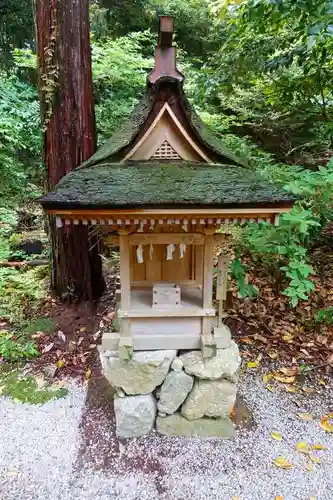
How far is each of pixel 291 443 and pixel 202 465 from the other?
0.92 m

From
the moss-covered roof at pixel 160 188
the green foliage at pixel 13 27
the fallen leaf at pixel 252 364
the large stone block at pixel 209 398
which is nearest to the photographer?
the moss-covered roof at pixel 160 188

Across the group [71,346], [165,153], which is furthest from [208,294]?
[71,346]

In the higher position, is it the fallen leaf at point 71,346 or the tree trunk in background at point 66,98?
the tree trunk in background at point 66,98

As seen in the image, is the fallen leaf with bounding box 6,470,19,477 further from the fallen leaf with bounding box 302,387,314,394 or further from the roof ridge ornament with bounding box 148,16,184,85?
the roof ridge ornament with bounding box 148,16,184,85

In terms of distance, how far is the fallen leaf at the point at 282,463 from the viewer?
2.97 meters

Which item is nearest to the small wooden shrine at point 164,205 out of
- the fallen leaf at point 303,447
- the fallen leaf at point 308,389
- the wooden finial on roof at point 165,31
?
the wooden finial on roof at point 165,31

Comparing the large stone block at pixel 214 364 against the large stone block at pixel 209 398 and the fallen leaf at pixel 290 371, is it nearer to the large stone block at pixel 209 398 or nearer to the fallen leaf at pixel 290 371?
the large stone block at pixel 209 398

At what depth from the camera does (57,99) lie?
4.31m

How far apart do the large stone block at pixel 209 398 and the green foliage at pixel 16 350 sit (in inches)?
89.0

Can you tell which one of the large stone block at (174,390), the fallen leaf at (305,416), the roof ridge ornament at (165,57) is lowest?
the fallen leaf at (305,416)

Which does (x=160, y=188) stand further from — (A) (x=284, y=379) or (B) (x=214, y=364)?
(A) (x=284, y=379)

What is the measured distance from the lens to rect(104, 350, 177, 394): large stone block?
3166 millimetres

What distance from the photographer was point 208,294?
10.2 feet

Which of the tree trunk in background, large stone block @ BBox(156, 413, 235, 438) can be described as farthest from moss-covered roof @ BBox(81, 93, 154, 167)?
large stone block @ BBox(156, 413, 235, 438)
